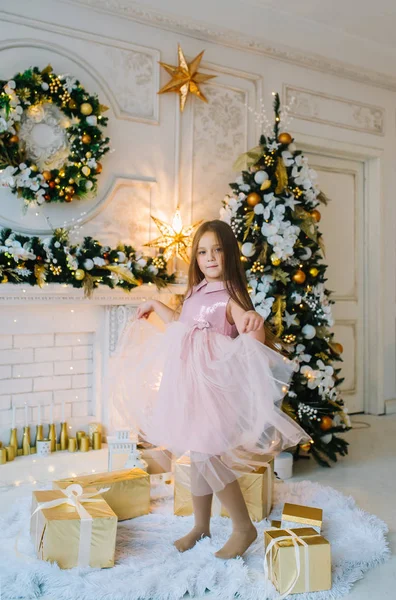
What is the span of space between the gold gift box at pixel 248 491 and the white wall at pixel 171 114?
174 centimetres

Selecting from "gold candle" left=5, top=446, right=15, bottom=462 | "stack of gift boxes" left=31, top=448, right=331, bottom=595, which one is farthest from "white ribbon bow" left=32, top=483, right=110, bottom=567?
"gold candle" left=5, top=446, right=15, bottom=462

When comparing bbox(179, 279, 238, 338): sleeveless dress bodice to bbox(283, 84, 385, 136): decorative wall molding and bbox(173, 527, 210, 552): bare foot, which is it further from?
bbox(283, 84, 385, 136): decorative wall molding

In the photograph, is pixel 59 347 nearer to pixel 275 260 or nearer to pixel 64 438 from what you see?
pixel 64 438

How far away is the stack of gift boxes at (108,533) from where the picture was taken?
195cm

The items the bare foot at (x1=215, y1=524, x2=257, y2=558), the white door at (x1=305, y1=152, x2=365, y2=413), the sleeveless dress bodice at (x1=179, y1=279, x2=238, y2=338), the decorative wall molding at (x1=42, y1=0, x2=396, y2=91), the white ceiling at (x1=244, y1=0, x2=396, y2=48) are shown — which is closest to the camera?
the bare foot at (x1=215, y1=524, x2=257, y2=558)

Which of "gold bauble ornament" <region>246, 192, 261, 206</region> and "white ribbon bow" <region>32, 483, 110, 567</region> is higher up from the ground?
"gold bauble ornament" <region>246, 192, 261, 206</region>

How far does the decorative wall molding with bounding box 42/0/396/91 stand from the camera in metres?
3.72

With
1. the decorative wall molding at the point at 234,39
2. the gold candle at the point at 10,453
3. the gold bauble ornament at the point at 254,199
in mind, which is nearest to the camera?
the gold candle at the point at 10,453

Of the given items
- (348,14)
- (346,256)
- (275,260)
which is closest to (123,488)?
(275,260)

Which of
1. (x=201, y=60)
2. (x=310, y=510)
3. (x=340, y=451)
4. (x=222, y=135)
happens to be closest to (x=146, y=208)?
(x=222, y=135)

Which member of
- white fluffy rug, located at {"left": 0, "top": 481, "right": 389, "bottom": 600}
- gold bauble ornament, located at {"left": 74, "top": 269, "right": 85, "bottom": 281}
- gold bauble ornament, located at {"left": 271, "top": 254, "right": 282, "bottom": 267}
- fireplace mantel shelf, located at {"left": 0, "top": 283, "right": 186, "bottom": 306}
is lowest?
white fluffy rug, located at {"left": 0, "top": 481, "right": 389, "bottom": 600}

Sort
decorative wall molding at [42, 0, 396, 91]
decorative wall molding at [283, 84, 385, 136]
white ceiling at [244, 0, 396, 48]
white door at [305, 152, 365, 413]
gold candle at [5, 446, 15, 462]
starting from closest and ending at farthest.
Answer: gold candle at [5, 446, 15, 462] < decorative wall molding at [42, 0, 396, 91] < white ceiling at [244, 0, 396, 48] < decorative wall molding at [283, 84, 385, 136] < white door at [305, 152, 365, 413]

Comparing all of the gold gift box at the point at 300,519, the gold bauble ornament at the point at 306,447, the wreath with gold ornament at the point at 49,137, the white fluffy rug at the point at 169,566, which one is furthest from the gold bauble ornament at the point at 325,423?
the wreath with gold ornament at the point at 49,137

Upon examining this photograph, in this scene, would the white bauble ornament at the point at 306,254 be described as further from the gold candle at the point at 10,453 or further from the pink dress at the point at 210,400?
the gold candle at the point at 10,453
